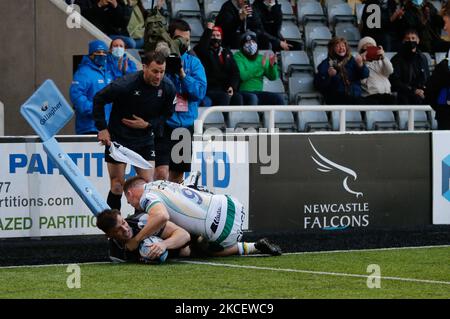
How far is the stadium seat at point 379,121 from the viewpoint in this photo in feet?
61.9

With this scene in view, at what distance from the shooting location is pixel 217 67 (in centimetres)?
1714

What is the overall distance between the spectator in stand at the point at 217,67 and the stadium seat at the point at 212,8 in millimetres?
1690

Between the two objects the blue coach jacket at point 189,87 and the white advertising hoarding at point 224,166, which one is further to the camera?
the white advertising hoarding at point 224,166

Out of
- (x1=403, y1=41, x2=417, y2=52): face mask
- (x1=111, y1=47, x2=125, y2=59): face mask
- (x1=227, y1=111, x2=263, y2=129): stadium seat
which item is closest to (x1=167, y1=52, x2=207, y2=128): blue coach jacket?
(x1=111, y1=47, x2=125, y2=59): face mask

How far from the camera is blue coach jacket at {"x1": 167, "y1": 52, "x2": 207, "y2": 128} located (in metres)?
14.4

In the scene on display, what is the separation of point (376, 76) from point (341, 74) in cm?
80

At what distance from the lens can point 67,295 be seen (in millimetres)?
9812

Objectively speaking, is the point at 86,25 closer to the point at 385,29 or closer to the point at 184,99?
the point at 184,99

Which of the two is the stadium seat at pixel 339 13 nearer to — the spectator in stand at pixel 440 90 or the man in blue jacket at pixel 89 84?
the man in blue jacket at pixel 89 84

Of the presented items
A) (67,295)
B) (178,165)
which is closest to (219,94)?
(178,165)

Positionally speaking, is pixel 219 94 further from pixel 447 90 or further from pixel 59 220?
pixel 447 90

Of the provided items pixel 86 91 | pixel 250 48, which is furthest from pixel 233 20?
pixel 86 91

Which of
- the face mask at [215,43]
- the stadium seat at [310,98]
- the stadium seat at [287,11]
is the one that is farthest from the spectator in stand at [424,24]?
the face mask at [215,43]
